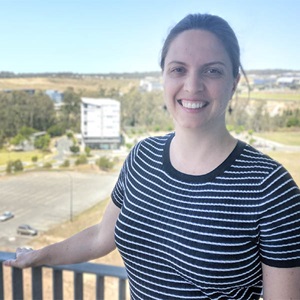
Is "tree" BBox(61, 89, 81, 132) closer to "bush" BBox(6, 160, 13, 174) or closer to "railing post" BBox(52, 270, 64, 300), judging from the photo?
"bush" BBox(6, 160, 13, 174)

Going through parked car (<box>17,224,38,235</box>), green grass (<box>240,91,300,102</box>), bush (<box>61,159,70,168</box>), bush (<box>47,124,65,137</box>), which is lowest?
parked car (<box>17,224,38,235</box>)

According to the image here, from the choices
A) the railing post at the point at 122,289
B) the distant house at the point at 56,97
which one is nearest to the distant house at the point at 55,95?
the distant house at the point at 56,97

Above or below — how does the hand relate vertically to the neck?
below

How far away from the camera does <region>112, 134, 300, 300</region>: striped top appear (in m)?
0.57

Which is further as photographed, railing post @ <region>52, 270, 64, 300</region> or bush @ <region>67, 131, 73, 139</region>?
bush @ <region>67, 131, 73, 139</region>

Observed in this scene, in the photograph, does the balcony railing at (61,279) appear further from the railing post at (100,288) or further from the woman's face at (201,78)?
the woman's face at (201,78)

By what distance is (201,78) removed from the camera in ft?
2.10

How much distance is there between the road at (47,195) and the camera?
87.5 inches

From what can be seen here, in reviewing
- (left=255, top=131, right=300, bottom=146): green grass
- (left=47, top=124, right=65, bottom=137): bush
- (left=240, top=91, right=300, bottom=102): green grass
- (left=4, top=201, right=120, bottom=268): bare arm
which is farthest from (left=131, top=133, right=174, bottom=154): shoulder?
(left=47, top=124, right=65, bottom=137): bush

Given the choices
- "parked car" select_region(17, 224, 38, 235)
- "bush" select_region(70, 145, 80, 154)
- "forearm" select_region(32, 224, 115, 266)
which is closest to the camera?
"forearm" select_region(32, 224, 115, 266)

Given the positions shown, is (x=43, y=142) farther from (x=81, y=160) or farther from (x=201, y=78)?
(x=201, y=78)

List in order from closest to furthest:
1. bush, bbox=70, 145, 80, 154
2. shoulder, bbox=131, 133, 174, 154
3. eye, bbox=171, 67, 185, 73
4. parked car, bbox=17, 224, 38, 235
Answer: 1. eye, bbox=171, 67, 185, 73
2. shoulder, bbox=131, 133, 174, 154
3. parked car, bbox=17, 224, 38, 235
4. bush, bbox=70, 145, 80, 154

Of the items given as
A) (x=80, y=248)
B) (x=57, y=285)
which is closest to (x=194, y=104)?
(x=80, y=248)

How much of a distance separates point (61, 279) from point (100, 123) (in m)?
1.30
